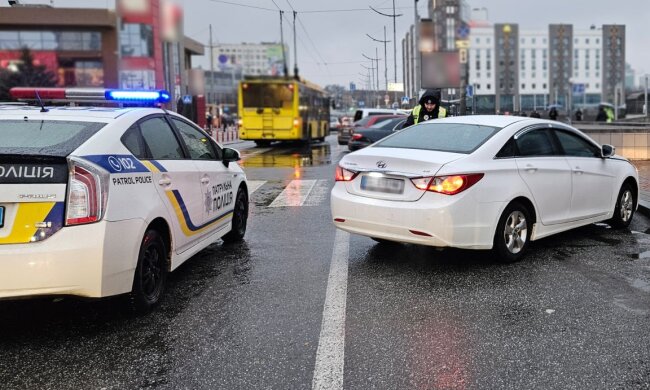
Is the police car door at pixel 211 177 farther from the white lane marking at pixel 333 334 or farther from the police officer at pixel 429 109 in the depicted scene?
the police officer at pixel 429 109

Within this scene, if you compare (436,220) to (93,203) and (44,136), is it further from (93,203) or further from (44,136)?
(44,136)

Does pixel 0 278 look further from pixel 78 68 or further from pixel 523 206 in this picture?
pixel 78 68

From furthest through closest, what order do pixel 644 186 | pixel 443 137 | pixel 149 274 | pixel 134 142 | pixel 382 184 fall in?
1. pixel 644 186
2. pixel 443 137
3. pixel 382 184
4. pixel 134 142
5. pixel 149 274

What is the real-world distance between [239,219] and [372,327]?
3213mm

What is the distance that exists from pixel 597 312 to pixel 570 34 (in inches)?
5789

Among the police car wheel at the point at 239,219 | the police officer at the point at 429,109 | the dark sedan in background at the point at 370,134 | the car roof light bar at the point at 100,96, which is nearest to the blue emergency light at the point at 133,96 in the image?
the car roof light bar at the point at 100,96

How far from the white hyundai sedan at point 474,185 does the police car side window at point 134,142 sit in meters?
2.05

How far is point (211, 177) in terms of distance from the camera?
587 cm

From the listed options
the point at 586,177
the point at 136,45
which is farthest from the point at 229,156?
the point at 136,45

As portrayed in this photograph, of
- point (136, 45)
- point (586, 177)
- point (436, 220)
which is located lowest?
point (436, 220)

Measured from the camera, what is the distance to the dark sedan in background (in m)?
18.6

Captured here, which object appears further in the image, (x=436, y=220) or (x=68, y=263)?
(x=436, y=220)

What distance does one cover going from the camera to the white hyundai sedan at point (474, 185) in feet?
17.2

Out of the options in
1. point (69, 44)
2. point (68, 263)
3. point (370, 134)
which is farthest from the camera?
point (69, 44)
